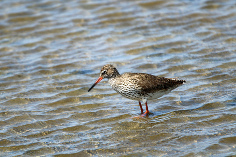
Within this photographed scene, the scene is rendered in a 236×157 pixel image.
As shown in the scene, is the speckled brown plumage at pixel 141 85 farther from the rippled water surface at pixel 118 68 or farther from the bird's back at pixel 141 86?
the rippled water surface at pixel 118 68

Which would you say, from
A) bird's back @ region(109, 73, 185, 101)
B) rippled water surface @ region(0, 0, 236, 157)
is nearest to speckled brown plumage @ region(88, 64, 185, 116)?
bird's back @ region(109, 73, 185, 101)

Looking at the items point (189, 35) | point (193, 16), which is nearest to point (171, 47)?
point (189, 35)

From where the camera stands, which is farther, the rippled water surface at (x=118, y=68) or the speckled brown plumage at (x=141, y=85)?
the speckled brown plumage at (x=141, y=85)

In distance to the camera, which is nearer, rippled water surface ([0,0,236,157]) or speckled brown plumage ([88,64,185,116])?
rippled water surface ([0,0,236,157])

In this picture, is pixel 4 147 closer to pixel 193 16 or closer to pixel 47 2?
pixel 193 16

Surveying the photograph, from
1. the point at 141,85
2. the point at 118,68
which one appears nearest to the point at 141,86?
the point at 141,85

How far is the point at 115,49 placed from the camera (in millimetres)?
12664

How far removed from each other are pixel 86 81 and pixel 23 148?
3887 millimetres

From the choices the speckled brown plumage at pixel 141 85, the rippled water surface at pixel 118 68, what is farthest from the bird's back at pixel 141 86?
the rippled water surface at pixel 118 68

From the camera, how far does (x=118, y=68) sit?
11.4m

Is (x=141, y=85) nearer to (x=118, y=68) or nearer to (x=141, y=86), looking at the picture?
(x=141, y=86)

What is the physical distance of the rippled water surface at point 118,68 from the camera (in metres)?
7.17

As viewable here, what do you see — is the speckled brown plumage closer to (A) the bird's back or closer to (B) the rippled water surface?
(A) the bird's back

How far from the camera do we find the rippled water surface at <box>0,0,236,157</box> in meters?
7.17
